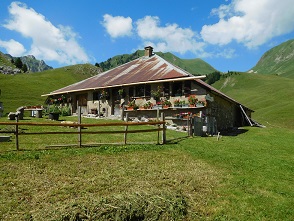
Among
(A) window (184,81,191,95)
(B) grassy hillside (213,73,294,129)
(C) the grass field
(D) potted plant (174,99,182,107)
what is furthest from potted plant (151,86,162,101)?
(B) grassy hillside (213,73,294,129)

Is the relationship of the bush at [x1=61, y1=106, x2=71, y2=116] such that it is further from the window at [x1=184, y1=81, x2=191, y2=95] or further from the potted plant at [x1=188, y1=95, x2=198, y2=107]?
the potted plant at [x1=188, y1=95, x2=198, y2=107]

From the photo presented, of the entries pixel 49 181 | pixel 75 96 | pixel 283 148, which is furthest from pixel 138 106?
pixel 49 181

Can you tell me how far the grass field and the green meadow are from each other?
23mm

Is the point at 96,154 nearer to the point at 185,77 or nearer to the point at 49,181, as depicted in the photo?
the point at 49,181

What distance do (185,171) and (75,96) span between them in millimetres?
24250

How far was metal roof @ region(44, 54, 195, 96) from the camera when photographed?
76.6 ft

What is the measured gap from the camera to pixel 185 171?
9422mm

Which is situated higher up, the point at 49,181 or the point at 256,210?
the point at 49,181

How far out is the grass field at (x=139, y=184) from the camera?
6.10 m

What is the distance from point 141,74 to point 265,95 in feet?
226

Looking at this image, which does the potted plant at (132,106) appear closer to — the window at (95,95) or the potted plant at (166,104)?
the potted plant at (166,104)

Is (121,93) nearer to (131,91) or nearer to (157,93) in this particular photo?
(131,91)

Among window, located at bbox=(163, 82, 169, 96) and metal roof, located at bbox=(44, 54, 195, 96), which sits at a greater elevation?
metal roof, located at bbox=(44, 54, 195, 96)

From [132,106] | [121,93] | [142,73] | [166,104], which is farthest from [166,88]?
[121,93]
